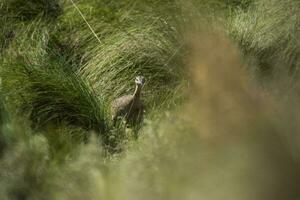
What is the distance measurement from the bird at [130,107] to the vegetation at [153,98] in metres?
0.07

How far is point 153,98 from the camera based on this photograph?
5203 mm

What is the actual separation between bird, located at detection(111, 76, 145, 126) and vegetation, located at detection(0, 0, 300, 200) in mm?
67

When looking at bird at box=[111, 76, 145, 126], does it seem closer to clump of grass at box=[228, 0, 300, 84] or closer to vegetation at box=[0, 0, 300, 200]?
vegetation at box=[0, 0, 300, 200]

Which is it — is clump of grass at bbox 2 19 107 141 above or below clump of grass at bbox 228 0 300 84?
below

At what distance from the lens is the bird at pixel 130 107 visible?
4.92 meters

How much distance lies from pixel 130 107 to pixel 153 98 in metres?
0.27

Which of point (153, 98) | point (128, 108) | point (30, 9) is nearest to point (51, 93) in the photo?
point (128, 108)

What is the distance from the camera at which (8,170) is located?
12.6ft

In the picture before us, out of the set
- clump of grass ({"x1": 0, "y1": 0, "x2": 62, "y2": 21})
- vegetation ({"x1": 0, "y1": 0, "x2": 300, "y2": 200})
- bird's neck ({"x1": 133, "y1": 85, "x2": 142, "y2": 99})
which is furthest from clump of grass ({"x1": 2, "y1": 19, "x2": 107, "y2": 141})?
clump of grass ({"x1": 0, "y1": 0, "x2": 62, "y2": 21})

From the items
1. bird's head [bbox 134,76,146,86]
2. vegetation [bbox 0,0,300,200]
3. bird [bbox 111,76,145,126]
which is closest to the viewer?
vegetation [bbox 0,0,300,200]

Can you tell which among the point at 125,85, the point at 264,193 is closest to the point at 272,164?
the point at 264,193

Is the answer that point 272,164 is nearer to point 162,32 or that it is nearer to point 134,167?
point 134,167

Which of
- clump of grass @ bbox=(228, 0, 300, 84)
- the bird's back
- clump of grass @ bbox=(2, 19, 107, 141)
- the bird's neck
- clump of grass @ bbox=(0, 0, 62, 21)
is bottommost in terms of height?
clump of grass @ bbox=(0, 0, 62, 21)

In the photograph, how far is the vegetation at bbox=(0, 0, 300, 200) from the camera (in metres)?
3.72
